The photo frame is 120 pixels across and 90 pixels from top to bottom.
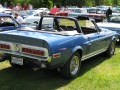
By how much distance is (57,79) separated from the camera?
18.4 ft

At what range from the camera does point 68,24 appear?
683 centimetres

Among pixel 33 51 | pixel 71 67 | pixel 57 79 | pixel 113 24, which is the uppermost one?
pixel 33 51

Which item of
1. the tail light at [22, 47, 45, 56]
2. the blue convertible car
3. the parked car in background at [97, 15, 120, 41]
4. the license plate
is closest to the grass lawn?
the license plate

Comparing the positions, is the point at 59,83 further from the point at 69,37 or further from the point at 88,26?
the point at 88,26

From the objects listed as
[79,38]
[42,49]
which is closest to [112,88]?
[79,38]

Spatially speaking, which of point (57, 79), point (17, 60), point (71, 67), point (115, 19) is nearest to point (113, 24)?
point (115, 19)

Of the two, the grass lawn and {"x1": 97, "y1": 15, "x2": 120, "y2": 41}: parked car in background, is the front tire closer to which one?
the grass lawn

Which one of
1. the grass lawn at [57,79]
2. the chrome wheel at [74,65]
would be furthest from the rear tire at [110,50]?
the chrome wheel at [74,65]

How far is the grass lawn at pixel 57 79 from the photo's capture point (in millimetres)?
5148

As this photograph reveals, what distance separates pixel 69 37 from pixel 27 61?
1099 mm

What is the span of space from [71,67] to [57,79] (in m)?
0.43

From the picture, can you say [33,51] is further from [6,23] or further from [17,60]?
[6,23]

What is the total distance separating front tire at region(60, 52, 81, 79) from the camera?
5400 mm

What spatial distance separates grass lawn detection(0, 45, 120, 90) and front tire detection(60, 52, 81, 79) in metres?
0.13
